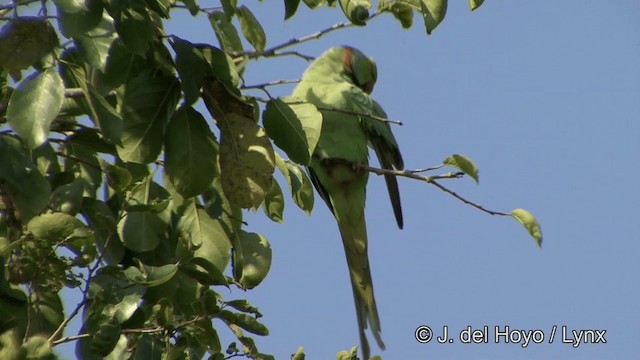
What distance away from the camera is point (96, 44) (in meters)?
1.84

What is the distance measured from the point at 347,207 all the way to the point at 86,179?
1.81 m

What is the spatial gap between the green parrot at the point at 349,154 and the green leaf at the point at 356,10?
1594mm

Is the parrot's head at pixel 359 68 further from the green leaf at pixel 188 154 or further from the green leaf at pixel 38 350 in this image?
the green leaf at pixel 38 350

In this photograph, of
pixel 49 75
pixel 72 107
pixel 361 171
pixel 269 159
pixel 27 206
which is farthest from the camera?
pixel 361 171

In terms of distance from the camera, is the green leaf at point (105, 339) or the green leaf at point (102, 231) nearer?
the green leaf at point (105, 339)

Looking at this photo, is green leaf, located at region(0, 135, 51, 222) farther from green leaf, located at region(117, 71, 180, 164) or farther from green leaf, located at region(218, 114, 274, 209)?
green leaf, located at region(218, 114, 274, 209)

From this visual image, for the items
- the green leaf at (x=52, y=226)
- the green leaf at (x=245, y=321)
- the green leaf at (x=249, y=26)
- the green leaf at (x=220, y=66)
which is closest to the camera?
the green leaf at (x=52, y=226)

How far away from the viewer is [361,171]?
4.00 metres

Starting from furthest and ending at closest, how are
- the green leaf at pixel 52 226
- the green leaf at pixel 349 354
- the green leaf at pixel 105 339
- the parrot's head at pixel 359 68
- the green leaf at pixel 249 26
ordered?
the parrot's head at pixel 359 68, the green leaf at pixel 249 26, the green leaf at pixel 349 354, the green leaf at pixel 52 226, the green leaf at pixel 105 339

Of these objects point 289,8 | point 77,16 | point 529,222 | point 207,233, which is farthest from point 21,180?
point 529,222

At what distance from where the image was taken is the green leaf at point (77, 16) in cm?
168

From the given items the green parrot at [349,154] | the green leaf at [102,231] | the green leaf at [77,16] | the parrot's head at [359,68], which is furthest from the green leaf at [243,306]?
the parrot's head at [359,68]

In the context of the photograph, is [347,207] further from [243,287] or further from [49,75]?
[49,75]

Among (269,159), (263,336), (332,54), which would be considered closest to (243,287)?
(263,336)
